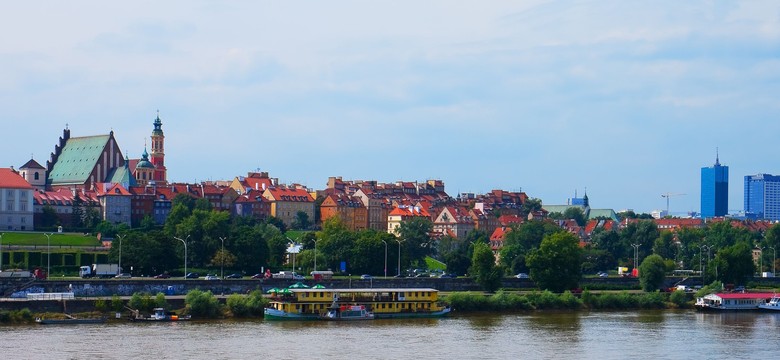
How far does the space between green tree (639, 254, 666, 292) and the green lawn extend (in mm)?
48440

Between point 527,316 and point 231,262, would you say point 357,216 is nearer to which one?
Answer: point 231,262

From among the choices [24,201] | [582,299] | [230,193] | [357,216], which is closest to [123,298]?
[582,299]

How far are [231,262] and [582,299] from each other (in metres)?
28.2

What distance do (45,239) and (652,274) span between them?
5312cm

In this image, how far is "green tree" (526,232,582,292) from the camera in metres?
94.4

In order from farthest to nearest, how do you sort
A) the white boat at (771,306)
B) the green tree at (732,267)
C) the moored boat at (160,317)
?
1. the green tree at (732,267)
2. the white boat at (771,306)
3. the moored boat at (160,317)

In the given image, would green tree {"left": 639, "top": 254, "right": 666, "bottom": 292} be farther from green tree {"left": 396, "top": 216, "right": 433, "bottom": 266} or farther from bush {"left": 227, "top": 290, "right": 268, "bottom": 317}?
bush {"left": 227, "top": 290, "right": 268, "bottom": 317}

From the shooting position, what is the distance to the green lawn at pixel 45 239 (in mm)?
118000

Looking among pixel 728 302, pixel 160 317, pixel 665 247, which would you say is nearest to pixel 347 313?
pixel 160 317

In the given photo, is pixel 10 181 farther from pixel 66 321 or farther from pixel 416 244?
pixel 66 321

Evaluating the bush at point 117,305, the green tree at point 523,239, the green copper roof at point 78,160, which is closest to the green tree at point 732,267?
the green tree at point 523,239

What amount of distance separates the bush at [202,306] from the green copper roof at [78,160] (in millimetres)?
84782

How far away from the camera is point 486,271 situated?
93438 mm

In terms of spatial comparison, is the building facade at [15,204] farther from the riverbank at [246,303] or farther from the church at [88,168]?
the riverbank at [246,303]
